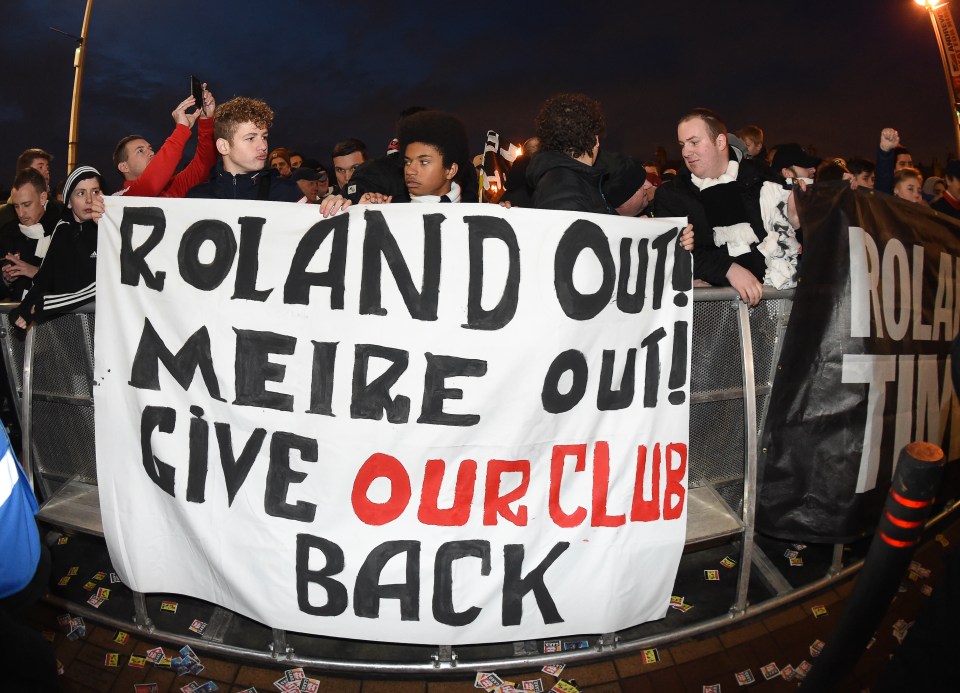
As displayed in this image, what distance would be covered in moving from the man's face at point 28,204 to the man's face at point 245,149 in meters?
2.53

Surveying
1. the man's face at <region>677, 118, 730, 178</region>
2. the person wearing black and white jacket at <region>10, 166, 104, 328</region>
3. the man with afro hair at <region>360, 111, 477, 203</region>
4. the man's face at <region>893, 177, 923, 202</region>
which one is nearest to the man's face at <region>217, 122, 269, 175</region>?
the person wearing black and white jacket at <region>10, 166, 104, 328</region>

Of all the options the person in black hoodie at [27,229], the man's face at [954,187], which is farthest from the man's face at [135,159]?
the man's face at [954,187]

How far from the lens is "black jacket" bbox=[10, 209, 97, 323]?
3008 mm

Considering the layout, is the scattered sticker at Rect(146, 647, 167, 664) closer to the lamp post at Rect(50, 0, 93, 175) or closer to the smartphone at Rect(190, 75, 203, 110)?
the smartphone at Rect(190, 75, 203, 110)

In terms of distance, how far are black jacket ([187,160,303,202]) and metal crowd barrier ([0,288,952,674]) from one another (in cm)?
89

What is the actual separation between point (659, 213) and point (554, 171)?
841mm

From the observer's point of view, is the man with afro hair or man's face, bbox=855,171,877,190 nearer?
the man with afro hair

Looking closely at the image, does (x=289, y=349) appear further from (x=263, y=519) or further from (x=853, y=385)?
(x=853, y=385)

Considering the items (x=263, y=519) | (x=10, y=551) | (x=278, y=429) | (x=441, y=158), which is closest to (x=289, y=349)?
(x=278, y=429)

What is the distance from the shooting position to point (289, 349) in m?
2.58

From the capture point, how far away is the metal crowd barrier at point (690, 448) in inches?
111

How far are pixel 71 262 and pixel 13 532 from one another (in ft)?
5.60

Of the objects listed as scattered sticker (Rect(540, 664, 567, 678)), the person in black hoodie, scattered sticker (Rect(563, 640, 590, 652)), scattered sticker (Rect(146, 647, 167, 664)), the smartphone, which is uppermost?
the smartphone

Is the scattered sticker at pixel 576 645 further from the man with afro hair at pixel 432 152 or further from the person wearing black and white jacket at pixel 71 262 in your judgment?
the person wearing black and white jacket at pixel 71 262
